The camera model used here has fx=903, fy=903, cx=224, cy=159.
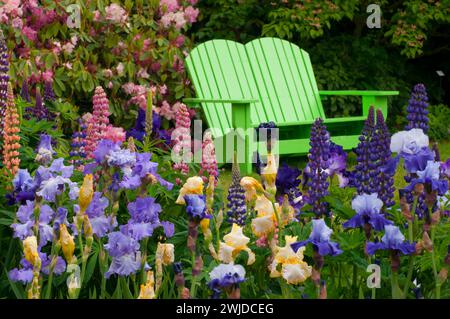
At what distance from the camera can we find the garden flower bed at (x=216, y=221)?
6.40 ft

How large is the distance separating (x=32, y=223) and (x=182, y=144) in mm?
1373

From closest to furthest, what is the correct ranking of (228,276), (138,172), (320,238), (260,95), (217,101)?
(228,276)
(320,238)
(138,172)
(217,101)
(260,95)

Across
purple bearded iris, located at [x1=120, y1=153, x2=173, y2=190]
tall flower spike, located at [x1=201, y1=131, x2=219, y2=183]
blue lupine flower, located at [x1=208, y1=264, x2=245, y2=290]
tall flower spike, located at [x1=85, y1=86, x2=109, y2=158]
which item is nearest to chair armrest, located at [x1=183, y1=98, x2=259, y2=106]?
tall flower spike, located at [x1=85, y1=86, x2=109, y2=158]

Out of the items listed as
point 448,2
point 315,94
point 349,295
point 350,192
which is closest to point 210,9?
point 315,94

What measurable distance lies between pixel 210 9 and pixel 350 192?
20.3 ft

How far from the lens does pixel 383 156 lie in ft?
8.09

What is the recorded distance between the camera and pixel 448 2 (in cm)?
859

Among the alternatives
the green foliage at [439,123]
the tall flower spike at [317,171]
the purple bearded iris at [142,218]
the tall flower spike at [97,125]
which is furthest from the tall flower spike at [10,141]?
the green foliage at [439,123]

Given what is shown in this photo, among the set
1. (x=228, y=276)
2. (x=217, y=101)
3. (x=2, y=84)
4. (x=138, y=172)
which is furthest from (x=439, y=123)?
(x=228, y=276)

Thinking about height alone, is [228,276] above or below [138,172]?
below

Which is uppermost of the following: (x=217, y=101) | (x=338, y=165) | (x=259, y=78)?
(x=259, y=78)

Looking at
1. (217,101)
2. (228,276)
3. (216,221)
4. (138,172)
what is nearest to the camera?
(228,276)

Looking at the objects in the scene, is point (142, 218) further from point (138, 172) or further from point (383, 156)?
point (383, 156)
